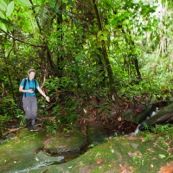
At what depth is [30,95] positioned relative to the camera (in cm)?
624

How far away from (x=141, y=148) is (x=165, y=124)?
1.57 m

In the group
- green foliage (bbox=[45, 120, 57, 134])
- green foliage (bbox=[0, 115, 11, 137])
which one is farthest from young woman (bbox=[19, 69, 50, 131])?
green foliage (bbox=[0, 115, 11, 137])

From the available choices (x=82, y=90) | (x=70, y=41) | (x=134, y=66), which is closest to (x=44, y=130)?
(x=82, y=90)

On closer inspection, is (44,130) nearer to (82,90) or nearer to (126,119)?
(82,90)

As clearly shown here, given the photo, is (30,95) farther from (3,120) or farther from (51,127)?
(3,120)

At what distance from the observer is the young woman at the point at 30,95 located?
591cm

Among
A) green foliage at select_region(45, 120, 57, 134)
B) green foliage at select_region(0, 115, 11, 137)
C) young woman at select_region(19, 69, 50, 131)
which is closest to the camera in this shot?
young woman at select_region(19, 69, 50, 131)

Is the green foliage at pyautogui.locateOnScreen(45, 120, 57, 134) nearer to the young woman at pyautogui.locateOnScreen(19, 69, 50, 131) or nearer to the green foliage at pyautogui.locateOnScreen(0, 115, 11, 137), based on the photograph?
the young woman at pyautogui.locateOnScreen(19, 69, 50, 131)

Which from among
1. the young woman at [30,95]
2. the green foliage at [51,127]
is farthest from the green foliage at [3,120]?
the green foliage at [51,127]

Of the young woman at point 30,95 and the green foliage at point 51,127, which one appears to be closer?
the young woman at point 30,95

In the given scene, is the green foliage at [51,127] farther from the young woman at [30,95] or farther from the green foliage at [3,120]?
the green foliage at [3,120]

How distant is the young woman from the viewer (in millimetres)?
5910

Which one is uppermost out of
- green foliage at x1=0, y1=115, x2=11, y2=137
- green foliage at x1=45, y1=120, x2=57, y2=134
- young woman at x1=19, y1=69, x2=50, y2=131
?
young woman at x1=19, y1=69, x2=50, y2=131

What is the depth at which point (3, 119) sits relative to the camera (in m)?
7.20
